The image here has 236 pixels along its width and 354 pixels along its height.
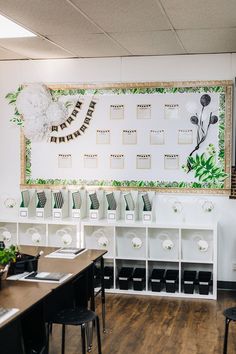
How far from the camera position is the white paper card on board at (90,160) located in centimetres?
650

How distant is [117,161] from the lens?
21.1 feet

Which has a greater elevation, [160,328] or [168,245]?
[168,245]

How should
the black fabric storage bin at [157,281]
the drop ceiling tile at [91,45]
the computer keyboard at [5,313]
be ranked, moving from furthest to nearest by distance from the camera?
1. the black fabric storage bin at [157,281]
2. the drop ceiling tile at [91,45]
3. the computer keyboard at [5,313]

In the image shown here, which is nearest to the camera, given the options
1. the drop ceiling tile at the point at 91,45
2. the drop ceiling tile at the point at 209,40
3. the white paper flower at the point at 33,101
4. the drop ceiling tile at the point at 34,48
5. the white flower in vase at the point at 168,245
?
the white paper flower at the point at 33,101

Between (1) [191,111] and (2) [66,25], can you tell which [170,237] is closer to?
(1) [191,111]

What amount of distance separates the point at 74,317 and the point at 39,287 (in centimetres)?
40

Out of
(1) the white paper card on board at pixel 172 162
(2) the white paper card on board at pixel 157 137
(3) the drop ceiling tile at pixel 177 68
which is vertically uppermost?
(3) the drop ceiling tile at pixel 177 68

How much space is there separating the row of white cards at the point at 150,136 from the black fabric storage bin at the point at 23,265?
8.96 ft

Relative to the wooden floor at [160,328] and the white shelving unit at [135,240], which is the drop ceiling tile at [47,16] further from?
the wooden floor at [160,328]

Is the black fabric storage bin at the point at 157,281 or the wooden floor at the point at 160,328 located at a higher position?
the black fabric storage bin at the point at 157,281

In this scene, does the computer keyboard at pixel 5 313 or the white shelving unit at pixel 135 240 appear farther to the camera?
the white shelving unit at pixel 135 240

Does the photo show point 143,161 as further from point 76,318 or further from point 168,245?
point 76,318

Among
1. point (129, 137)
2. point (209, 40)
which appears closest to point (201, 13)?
point (209, 40)

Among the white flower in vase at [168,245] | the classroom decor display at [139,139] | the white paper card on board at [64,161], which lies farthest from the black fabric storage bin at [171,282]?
the white paper card on board at [64,161]
